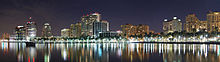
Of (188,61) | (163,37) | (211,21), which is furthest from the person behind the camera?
(211,21)

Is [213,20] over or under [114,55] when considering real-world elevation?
over

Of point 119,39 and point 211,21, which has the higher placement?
point 211,21

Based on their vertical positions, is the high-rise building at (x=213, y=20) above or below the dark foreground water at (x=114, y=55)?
above

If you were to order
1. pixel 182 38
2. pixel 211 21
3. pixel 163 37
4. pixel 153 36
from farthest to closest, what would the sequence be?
pixel 211 21 → pixel 153 36 → pixel 163 37 → pixel 182 38

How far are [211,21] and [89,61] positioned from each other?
609 feet

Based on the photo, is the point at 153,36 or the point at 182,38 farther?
the point at 153,36

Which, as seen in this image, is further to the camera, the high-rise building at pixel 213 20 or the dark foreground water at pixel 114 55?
the high-rise building at pixel 213 20

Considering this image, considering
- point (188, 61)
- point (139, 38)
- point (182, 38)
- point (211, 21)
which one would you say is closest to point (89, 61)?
point (188, 61)

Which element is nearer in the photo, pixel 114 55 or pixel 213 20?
pixel 114 55

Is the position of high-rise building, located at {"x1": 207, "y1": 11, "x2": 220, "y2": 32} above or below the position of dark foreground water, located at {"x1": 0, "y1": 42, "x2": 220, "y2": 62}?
above

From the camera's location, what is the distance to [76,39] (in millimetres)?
190625

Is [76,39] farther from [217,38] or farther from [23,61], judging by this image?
[23,61]

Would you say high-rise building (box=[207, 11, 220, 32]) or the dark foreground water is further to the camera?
high-rise building (box=[207, 11, 220, 32])

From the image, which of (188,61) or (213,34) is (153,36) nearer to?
(213,34)
